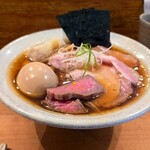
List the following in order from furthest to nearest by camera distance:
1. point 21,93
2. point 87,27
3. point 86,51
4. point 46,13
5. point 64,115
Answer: point 46,13 < point 87,27 < point 86,51 < point 21,93 < point 64,115

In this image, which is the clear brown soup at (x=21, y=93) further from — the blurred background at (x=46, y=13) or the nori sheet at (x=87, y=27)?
the blurred background at (x=46, y=13)

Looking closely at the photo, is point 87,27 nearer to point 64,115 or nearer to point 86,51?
point 86,51

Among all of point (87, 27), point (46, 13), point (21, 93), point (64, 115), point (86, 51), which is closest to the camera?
point (64, 115)

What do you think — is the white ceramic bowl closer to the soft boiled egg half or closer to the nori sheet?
the soft boiled egg half

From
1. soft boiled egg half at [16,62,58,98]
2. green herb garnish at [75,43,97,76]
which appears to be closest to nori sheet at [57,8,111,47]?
green herb garnish at [75,43,97,76]

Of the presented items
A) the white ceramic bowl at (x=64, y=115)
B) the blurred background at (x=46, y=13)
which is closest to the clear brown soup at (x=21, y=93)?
the white ceramic bowl at (x=64, y=115)

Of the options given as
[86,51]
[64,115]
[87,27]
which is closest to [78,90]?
[64,115]
